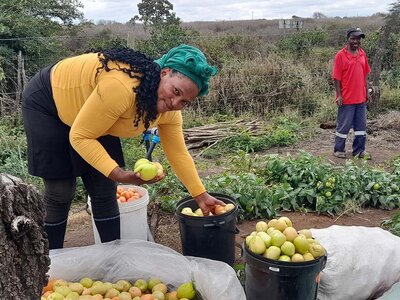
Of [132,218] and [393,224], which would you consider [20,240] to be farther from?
[393,224]

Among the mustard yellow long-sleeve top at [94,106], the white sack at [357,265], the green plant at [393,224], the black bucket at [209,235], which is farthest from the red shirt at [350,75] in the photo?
the mustard yellow long-sleeve top at [94,106]

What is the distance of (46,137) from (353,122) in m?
5.30

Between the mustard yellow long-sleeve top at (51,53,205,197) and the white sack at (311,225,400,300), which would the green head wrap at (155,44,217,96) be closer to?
the mustard yellow long-sleeve top at (51,53,205,197)

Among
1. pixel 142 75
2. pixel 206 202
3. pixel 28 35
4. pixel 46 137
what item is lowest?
pixel 206 202

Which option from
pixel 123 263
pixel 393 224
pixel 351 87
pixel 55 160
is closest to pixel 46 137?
pixel 55 160

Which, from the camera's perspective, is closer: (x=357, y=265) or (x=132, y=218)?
(x=357, y=265)

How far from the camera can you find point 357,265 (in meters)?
2.70

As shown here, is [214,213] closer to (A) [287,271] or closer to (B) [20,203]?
(A) [287,271]

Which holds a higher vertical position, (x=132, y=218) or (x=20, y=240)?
(x=20, y=240)

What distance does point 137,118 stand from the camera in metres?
2.32

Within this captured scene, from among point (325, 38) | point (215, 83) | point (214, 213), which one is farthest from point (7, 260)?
point (325, 38)

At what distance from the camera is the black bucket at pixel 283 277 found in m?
2.42

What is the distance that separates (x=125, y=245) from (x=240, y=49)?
1022 centimetres

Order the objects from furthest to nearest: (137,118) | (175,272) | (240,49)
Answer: (240,49), (175,272), (137,118)
